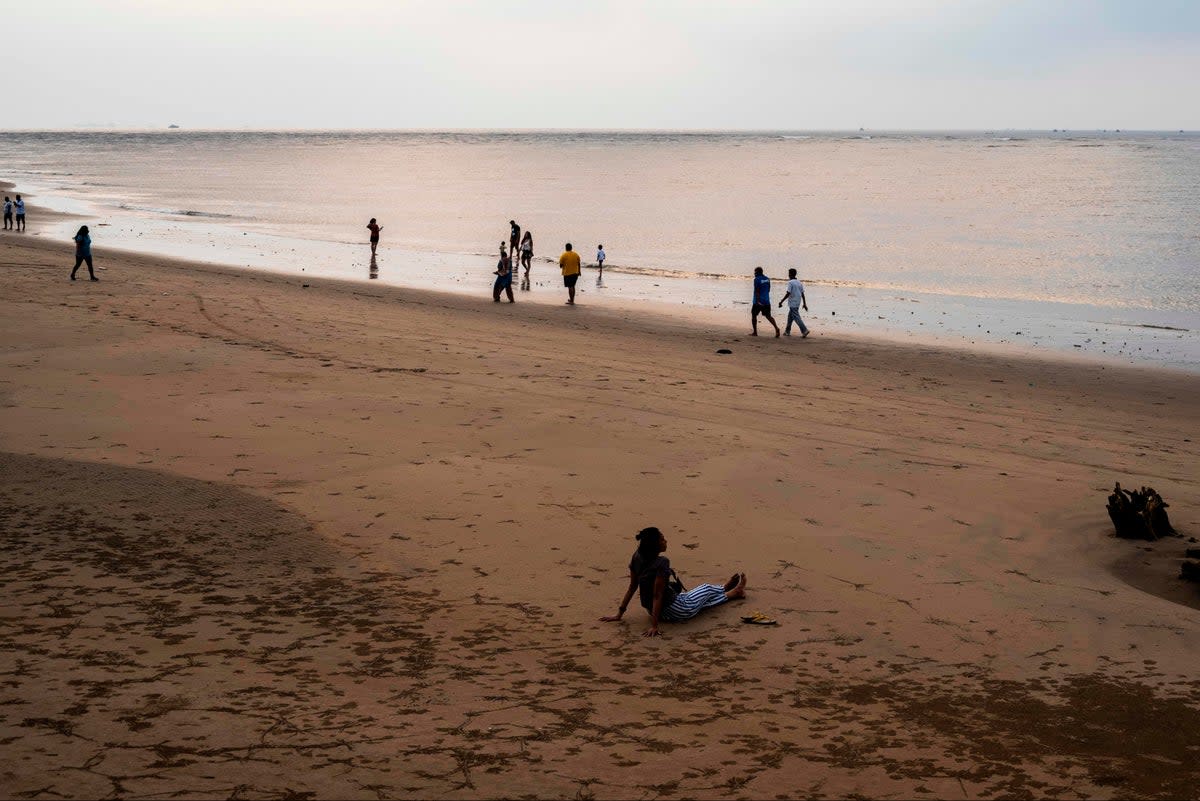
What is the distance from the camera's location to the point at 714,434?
43.7 feet

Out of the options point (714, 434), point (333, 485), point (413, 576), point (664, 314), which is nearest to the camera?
point (413, 576)

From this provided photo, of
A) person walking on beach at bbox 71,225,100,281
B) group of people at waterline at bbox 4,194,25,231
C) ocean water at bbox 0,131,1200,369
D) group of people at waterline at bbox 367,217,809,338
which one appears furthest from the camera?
group of people at waterline at bbox 4,194,25,231

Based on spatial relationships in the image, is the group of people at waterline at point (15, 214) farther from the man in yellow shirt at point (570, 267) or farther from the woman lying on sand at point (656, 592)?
the woman lying on sand at point (656, 592)

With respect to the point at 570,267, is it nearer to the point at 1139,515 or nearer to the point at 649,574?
the point at 1139,515

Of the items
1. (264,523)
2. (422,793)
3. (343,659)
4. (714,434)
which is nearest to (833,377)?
(714,434)

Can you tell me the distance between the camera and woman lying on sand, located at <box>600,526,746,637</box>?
25.7 ft

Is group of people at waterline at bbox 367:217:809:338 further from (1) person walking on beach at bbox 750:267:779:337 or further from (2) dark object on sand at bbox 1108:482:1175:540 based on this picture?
(2) dark object on sand at bbox 1108:482:1175:540

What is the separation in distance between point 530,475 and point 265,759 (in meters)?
5.79

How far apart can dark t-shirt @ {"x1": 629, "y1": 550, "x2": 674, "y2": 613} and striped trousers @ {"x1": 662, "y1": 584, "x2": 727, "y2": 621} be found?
7cm

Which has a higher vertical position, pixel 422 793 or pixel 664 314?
pixel 664 314

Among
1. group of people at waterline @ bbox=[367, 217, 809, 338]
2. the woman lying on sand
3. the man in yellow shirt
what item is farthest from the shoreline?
the woman lying on sand

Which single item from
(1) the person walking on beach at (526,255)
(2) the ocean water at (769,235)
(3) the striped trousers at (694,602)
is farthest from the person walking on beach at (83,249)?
(3) the striped trousers at (694,602)

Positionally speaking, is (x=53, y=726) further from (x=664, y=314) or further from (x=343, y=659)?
(x=664, y=314)

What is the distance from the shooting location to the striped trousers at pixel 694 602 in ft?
26.2
